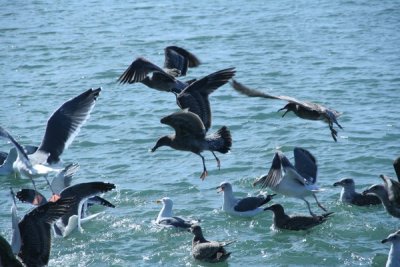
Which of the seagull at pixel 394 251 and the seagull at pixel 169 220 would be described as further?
the seagull at pixel 169 220

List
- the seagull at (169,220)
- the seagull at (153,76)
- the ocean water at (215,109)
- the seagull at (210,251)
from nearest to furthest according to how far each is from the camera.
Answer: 1. the seagull at (210,251)
2. the ocean water at (215,109)
3. the seagull at (169,220)
4. the seagull at (153,76)

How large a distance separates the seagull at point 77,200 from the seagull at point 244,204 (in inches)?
58.0

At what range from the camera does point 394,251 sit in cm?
988

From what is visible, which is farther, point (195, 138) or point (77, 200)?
point (195, 138)

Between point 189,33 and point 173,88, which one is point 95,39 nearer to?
point 189,33

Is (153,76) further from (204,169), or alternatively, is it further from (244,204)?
(244,204)

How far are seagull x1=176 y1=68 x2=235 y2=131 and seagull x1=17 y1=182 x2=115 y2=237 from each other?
1.44 metres

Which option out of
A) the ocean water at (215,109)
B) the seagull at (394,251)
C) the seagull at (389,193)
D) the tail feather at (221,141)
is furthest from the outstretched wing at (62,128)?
the seagull at (394,251)

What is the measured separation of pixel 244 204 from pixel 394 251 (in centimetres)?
267

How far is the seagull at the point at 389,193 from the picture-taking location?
1080 centimetres

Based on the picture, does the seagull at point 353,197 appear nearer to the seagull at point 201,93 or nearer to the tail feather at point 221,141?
the tail feather at point 221,141

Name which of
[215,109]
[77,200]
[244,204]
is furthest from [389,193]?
[215,109]

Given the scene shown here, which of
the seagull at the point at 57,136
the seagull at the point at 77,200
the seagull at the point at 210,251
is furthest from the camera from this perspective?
the seagull at the point at 57,136

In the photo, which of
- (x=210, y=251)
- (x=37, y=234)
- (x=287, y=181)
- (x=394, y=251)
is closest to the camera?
(x=37, y=234)
